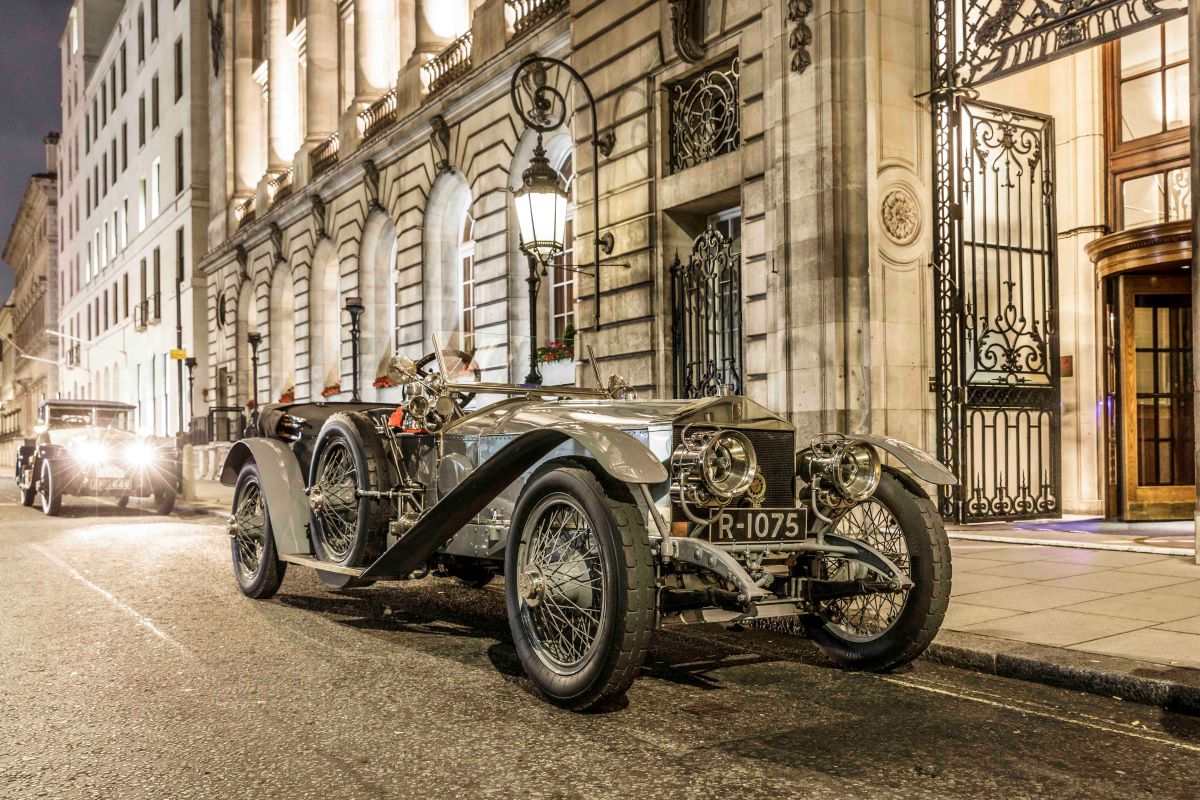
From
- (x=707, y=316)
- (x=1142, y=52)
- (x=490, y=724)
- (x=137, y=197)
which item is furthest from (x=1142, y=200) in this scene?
(x=137, y=197)

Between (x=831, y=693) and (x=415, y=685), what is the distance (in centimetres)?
190

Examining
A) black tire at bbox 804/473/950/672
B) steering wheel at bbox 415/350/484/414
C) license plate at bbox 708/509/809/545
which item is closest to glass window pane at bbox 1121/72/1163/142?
black tire at bbox 804/473/950/672

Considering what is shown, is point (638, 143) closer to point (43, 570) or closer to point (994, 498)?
point (994, 498)

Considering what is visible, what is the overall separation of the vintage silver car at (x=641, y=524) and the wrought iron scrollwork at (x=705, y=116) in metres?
6.99

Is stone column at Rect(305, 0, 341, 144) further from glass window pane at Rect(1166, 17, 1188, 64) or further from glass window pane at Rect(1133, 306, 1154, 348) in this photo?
glass window pane at Rect(1133, 306, 1154, 348)

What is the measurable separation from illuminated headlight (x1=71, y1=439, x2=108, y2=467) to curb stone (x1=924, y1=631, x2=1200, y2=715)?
1474 centimetres

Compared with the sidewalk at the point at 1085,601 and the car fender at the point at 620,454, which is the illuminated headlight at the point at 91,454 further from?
the car fender at the point at 620,454

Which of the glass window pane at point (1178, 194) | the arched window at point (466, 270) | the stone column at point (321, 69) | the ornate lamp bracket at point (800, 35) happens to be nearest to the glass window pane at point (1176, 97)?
the glass window pane at point (1178, 194)

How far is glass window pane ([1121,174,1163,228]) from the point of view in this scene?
11.4 metres

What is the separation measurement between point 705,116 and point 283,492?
7650 mm

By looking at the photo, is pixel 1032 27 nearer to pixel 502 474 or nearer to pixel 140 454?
pixel 502 474

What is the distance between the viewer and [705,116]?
12.8 m

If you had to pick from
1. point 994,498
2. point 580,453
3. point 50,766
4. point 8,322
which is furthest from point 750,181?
point 8,322

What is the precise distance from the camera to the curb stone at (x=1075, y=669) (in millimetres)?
4465
